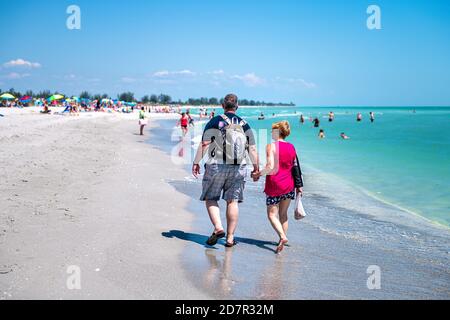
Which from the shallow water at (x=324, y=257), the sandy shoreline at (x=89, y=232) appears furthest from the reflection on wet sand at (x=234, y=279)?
the sandy shoreline at (x=89, y=232)

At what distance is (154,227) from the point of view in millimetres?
5816

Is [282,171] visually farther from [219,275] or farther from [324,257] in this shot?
[219,275]

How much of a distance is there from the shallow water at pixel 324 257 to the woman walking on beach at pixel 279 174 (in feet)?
1.73

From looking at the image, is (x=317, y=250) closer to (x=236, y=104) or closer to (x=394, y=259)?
(x=394, y=259)

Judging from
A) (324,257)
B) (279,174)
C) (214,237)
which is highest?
(279,174)

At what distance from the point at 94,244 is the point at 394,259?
3.70 m

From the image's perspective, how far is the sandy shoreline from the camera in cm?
376

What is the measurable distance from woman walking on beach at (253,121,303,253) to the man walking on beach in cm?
20

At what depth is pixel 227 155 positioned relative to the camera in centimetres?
494

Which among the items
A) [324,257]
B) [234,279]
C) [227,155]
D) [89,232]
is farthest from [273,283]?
[89,232]

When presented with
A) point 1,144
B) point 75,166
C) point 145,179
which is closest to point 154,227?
→ point 145,179

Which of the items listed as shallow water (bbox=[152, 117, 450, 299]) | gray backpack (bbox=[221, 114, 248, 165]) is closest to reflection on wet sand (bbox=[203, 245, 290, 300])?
shallow water (bbox=[152, 117, 450, 299])

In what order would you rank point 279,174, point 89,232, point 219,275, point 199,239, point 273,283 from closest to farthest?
point 273,283
point 219,275
point 279,174
point 89,232
point 199,239

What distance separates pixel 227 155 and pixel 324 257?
1730mm
